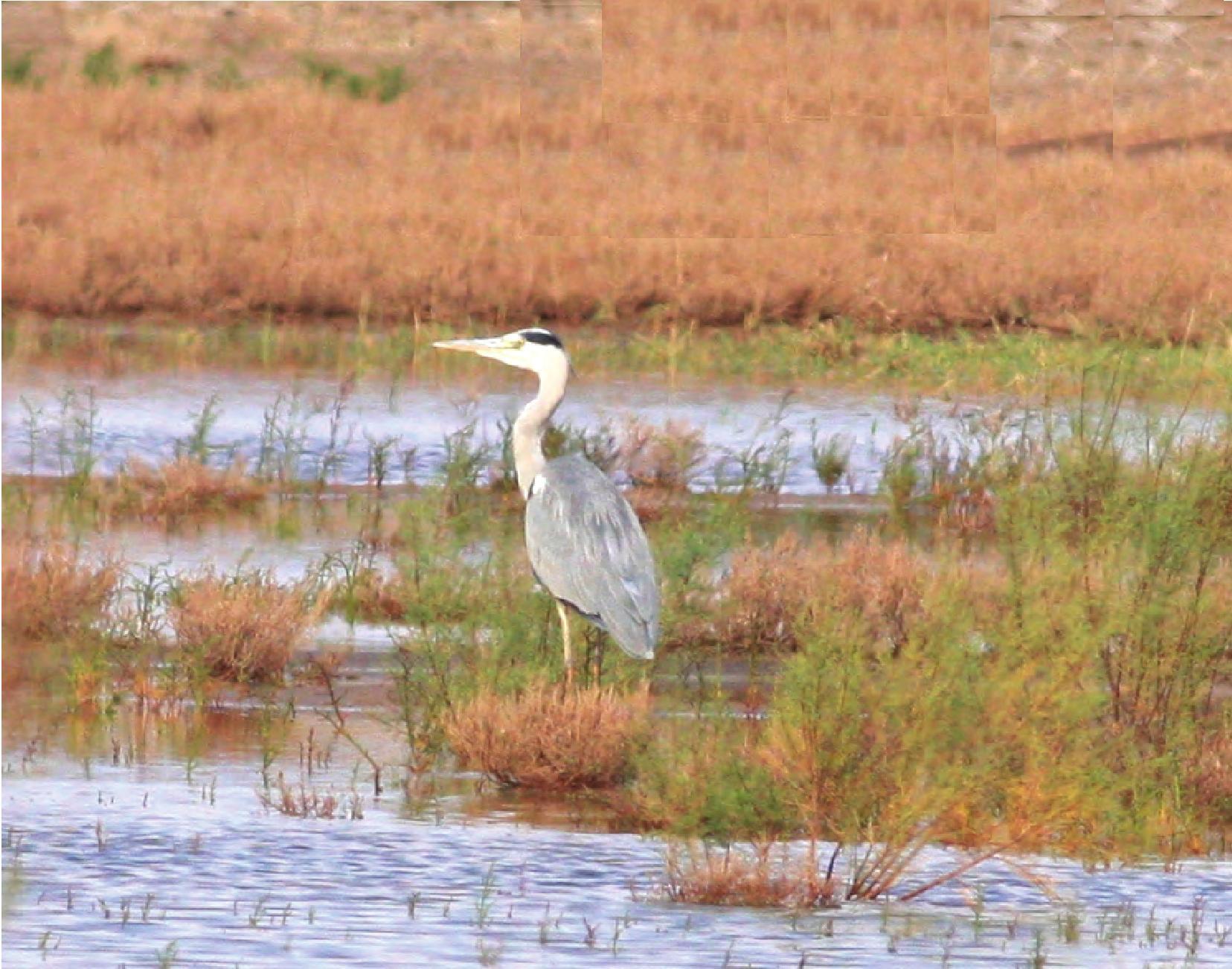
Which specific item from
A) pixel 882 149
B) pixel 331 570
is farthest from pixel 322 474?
pixel 882 149

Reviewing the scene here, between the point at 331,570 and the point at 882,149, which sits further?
the point at 882,149

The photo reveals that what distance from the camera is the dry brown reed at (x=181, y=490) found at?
43.8 feet

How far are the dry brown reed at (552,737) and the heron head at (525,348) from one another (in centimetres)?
201

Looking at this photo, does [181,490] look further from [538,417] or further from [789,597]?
[789,597]

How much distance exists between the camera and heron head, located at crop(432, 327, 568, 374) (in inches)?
398

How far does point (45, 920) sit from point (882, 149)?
23.5m

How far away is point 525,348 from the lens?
401 inches

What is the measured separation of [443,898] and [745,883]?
743mm

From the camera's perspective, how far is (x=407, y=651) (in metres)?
8.96

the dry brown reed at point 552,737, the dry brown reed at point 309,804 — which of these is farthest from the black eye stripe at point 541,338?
the dry brown reed at point 309,804

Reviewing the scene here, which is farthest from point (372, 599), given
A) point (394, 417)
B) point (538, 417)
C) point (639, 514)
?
point (394, 417)

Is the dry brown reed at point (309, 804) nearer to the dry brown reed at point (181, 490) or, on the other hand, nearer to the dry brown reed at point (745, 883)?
the dry brown reed at point (745, 883)

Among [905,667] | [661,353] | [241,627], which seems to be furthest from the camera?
[661,353]

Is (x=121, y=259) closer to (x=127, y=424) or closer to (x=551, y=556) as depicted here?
(x=127, y=424)
